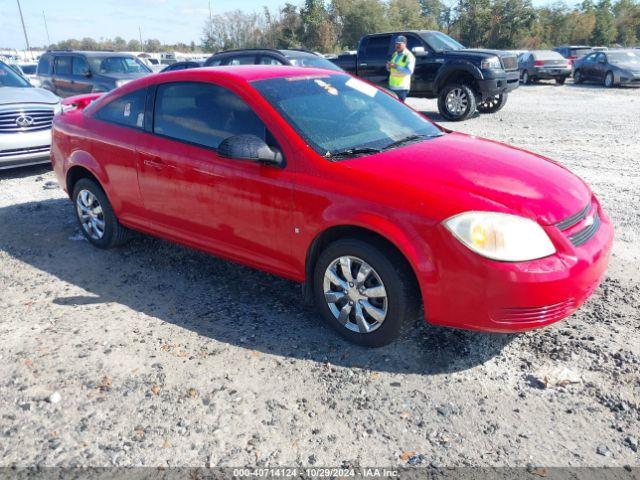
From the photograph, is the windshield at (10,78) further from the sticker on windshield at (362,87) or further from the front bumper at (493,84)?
the front bumper at (493,84)

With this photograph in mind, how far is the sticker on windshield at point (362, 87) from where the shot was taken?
4.44m

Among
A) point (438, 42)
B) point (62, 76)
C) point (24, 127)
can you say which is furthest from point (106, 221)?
point (438, 42)

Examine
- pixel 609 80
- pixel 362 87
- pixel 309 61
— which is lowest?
pixel 609 80

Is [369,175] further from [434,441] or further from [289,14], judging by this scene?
[289,14]

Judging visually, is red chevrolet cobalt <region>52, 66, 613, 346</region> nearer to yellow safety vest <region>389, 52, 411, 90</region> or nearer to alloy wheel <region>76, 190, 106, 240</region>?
alloy wheel <region>76, 190, 106, 240</region>

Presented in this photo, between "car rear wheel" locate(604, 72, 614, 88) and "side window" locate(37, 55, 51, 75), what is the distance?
20255mm

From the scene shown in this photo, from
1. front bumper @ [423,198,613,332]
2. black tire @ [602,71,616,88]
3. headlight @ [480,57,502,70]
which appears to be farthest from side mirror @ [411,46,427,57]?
black tire @ [602,71,616,88]

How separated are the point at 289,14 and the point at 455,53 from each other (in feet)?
152

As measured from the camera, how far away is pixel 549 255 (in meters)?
2.96

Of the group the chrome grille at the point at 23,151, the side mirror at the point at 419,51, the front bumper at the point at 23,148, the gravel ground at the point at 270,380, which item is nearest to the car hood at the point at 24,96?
the front bumper at the point at 23,148

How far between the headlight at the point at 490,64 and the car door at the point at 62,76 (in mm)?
9600

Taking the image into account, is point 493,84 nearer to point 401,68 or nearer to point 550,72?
point 401,68

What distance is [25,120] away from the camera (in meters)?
7.95

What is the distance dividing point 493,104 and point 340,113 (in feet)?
36.5
